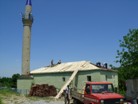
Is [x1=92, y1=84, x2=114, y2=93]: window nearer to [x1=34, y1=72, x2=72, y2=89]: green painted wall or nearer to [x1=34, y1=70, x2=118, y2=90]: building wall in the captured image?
[x1=34, y1=70, x2=118, y2=90]: building wall

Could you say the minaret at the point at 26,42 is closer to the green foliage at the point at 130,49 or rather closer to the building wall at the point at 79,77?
the building wall at the point at 79,77

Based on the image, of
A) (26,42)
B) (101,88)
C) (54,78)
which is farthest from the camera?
(26,42)

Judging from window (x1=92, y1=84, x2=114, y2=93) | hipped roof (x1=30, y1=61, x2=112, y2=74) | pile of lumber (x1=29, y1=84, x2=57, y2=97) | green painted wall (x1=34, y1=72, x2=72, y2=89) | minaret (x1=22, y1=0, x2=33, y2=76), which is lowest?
pile of lumber (x1=29, y1=84, x2=57, y2=97)

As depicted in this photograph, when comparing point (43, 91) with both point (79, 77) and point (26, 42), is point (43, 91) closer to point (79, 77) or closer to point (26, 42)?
point (79, 77)

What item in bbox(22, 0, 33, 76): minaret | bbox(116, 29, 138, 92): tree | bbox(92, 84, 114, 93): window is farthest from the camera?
bbox(22, 0, 33, 76): minaret

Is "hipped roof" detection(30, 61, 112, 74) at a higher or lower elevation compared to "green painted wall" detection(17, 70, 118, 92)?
higher

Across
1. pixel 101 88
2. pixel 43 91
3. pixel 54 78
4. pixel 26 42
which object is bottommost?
pixel 43 91

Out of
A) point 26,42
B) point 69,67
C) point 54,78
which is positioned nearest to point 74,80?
point 69,67

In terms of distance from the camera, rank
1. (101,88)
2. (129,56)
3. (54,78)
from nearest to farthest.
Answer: (101,88), (129,56), (54,78)

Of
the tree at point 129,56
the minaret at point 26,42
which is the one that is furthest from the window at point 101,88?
the minaret at point 26,42

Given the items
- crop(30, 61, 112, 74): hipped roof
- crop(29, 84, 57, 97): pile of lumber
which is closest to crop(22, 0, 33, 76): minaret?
crop(30, 61, 112, 74): hipped roof

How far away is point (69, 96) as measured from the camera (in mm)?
22844

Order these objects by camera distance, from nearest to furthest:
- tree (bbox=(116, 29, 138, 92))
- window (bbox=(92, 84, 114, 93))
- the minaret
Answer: window (bbox=(92, 84, 114, 93))
tree (bbox=(116, 29, 138, 92))
the minaret

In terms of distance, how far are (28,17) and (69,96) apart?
94.5 feet
